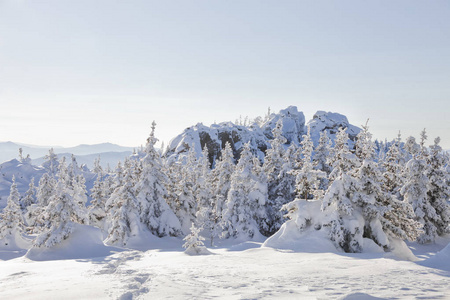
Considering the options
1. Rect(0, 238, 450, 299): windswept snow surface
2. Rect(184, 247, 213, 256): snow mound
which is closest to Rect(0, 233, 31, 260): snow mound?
Rect(184, 247, 213, 256): snow mound

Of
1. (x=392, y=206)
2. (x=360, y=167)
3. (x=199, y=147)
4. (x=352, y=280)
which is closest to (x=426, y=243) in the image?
(x=392, y=206)

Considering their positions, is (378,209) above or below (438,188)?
below

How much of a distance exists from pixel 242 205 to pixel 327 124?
14625cm

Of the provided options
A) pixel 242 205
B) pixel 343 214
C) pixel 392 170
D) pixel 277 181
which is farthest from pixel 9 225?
pixel 392 170

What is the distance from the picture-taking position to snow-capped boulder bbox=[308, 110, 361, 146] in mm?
165375

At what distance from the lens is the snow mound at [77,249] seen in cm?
2280

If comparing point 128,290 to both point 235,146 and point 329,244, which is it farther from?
point 235,146

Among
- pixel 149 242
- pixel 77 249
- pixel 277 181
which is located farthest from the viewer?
pixel 277 181

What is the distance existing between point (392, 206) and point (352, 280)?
14.2 m

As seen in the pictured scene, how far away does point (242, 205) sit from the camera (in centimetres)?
3625

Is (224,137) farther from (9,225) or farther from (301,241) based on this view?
(301,241)

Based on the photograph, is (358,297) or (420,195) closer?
(358,297)

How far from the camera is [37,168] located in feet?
407

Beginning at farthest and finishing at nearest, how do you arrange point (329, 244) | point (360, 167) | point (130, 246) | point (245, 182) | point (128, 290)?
point (245, 182) → point (130, 246) → point (360, 167) → point (329, 244) → point (128, 290)
